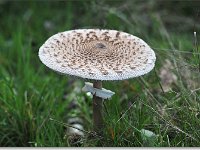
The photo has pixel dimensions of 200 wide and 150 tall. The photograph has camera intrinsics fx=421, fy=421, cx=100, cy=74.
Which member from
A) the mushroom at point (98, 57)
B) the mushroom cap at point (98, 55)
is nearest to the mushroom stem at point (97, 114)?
the mushroom at point (98, 57)

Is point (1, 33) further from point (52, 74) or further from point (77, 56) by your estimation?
point (77, 56)

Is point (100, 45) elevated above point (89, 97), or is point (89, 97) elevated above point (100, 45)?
point (100, 45)

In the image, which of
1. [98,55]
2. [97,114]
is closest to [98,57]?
[98,55]

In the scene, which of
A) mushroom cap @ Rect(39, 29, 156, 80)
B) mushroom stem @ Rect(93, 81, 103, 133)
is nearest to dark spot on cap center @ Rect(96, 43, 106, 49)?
mushroom cap @ Rect(39, 29, 156, 80)

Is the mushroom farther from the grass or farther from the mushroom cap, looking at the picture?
the grass

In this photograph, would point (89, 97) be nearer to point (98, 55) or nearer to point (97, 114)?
point (97, 114)

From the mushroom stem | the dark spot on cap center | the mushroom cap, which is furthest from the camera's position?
the mushroom stem

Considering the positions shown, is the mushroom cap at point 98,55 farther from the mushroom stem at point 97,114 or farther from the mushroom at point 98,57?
the mushroom stem at point 97,114

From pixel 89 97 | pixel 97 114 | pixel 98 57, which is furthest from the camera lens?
pixel 89 97
